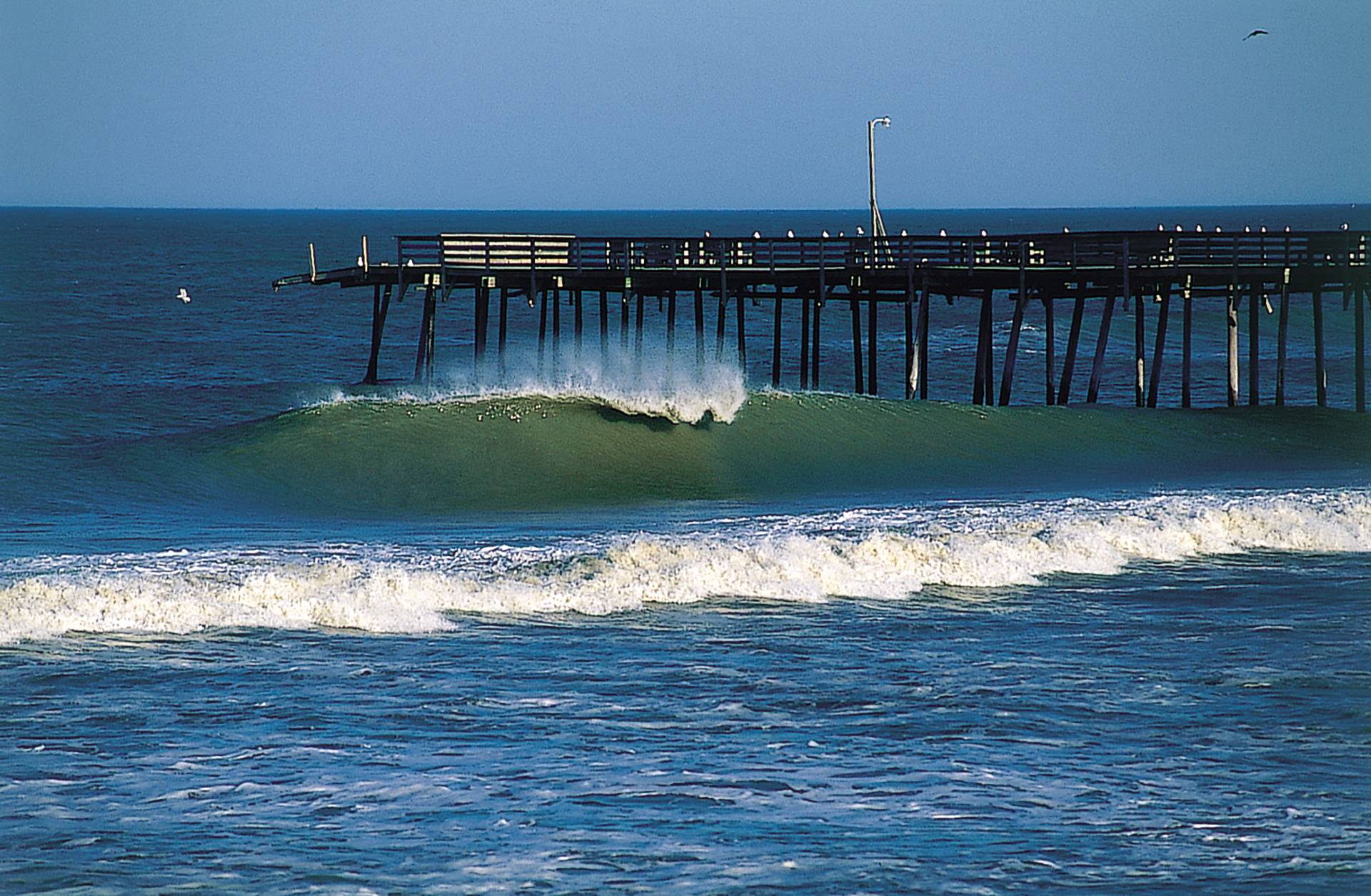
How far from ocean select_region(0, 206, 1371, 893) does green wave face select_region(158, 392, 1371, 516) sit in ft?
0.38

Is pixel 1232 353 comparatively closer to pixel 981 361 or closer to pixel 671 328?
pixel 981 361

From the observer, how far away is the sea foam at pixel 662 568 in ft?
48.1

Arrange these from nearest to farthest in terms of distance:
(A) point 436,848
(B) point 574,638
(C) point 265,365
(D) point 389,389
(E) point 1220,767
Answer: (A) point 436,848 < (E) point 1220,767 < (B) point 574,638 < (D) point 389,389 < (C) point 265,365

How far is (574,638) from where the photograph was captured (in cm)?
1395

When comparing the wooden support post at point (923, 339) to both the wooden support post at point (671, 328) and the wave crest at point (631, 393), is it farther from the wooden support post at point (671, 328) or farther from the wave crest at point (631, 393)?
the wooden support post at point (671, 328)

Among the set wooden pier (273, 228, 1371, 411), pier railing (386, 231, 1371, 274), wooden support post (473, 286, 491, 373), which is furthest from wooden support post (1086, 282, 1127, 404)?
wooden support post (473, 286, 491, 373)

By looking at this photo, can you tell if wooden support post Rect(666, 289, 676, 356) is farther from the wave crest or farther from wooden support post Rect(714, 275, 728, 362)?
the wave crest

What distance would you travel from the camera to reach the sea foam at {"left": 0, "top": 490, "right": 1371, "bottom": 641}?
14656 mm

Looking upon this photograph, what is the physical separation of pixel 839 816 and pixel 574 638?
5.12 metres

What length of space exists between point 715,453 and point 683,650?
14.0m

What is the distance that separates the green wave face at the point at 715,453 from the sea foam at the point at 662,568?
4541 millimetres

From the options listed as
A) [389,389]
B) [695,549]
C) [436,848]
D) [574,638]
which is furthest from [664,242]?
[436,848]

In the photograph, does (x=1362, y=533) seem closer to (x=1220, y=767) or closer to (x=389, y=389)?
(x=1220, y=767)

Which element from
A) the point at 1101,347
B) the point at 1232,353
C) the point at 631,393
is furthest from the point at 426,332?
the point at 1232,353
